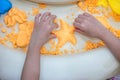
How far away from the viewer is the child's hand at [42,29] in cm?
77

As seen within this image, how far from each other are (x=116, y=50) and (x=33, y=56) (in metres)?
0.23

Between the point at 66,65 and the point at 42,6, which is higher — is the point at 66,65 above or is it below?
below

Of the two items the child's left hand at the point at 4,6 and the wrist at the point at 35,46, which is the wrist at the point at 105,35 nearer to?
the wrist at the point at 35,46

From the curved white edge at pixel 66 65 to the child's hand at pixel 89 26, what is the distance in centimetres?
5

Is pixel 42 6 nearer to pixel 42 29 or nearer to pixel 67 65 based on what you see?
pixel 42 29

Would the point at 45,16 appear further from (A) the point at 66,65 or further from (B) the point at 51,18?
(A) the point at 66,65

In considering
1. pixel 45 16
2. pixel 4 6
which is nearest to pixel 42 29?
pixel 45 16

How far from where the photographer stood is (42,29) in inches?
30.6

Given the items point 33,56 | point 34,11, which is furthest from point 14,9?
point 33,56

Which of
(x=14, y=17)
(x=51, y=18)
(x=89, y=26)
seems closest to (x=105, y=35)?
(x=89, y=26)

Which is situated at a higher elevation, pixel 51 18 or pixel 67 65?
pixel 51 18

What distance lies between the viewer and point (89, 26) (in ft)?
2.55

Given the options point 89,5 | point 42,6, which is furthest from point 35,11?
point 89,5

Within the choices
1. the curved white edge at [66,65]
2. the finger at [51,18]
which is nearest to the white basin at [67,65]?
the curved white edge at [66,65]
